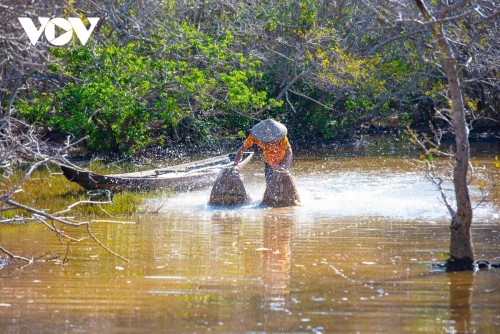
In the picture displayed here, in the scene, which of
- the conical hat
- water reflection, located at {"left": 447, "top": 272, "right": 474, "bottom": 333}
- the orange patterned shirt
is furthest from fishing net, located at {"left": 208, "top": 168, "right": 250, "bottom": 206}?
water reflection, located at {"left": 447, "top": 272, "right": 474, "bottom": 333}

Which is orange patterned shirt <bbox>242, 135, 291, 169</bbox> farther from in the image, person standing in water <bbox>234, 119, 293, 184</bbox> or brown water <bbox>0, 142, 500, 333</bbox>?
brown water <bbox>0, 142, 500, 333</bbox>

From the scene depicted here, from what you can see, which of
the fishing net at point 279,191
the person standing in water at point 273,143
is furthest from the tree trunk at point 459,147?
the person standing in water at point 273,143

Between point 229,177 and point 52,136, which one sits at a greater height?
point 52,136

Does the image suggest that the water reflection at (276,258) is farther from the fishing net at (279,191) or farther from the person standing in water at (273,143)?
the person standing in water at (273,143)

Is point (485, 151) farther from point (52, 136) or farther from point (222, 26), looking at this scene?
point (52, 136)

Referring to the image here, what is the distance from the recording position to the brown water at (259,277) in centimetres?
712

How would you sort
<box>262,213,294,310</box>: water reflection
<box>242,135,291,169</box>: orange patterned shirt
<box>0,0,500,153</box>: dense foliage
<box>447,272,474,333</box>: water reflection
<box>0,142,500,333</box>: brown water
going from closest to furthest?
<box>447,272,474,333</box>: water reflection
<box>0,142,500,333</box>: brown water
<box>262,213,294,310</box>: water reflection
<box>242,135,291,169</box>: orange patterned shirt
<box>0,0,500,153</box>: dense foliage

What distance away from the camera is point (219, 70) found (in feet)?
77.6

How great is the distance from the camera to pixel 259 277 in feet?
29.0

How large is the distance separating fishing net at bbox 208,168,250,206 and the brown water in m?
0.44

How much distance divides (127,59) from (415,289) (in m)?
13.8

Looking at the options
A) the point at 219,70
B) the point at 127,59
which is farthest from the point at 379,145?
the point at 127,59

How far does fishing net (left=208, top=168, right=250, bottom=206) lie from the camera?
48.0ft

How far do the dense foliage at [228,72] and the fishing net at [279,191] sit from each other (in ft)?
16.6
